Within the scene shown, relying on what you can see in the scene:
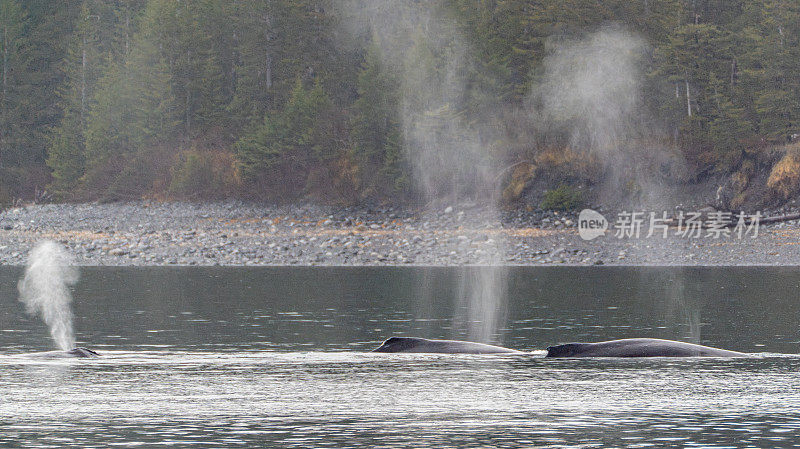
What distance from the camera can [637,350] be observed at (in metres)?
31.0

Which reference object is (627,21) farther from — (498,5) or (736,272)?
(736,272)

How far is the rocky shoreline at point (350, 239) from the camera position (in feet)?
258

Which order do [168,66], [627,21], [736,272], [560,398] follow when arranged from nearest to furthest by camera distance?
[560,398] < [736,272] < [627,21] < [168,66]

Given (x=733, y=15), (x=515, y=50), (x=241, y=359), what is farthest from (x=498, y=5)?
(x=241, y=359)

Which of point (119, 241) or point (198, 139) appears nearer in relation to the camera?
point (119, 241)

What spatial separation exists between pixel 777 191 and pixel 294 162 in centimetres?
3928

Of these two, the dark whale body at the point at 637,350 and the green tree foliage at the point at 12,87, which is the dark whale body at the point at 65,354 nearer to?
the dark whale body at the point at 637,350

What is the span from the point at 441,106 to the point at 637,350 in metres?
68.8

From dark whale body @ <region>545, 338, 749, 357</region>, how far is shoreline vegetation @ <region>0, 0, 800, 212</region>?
58444mm

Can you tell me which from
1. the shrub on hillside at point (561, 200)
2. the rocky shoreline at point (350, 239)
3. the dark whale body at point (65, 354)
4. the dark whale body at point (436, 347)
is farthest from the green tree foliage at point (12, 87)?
the dark whale body at point (436, 347)

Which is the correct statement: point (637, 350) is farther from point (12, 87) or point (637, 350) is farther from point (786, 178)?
point (12, 87)

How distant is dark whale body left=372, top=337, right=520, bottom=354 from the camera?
105 ft

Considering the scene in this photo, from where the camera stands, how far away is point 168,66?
111 meters

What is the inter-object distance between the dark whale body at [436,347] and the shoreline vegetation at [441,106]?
57.8 metres
